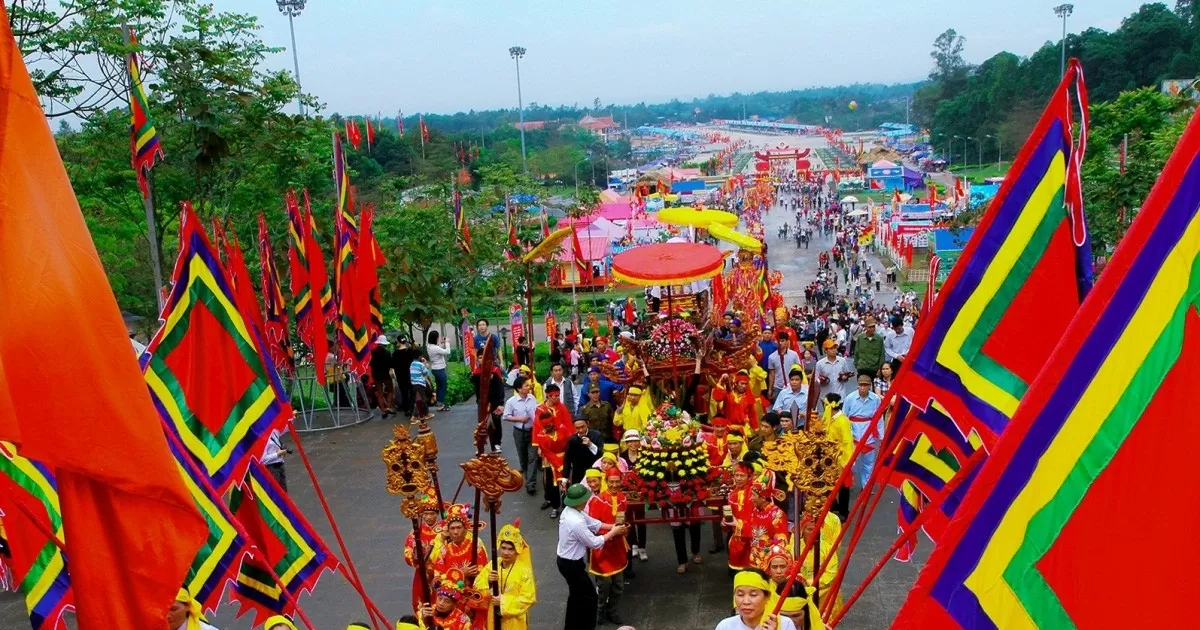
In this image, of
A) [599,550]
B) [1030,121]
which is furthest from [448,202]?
[1030,121]

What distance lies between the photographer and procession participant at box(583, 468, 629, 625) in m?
8.57

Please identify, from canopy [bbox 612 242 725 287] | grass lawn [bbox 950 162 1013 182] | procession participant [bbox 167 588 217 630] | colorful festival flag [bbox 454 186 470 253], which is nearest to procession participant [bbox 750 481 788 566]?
procession participant [bbox 167 588 217 630]

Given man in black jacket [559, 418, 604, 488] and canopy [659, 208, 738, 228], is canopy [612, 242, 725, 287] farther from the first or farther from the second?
man in black jacket [559, 418, 604, 488]

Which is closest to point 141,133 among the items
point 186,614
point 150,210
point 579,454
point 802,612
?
point 150,210

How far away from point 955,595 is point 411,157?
195 feet

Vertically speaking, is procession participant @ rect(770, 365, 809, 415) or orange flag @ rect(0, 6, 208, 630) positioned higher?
orange flag @ rect(0, 6, 208, 630)

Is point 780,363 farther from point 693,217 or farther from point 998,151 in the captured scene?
point 998,151

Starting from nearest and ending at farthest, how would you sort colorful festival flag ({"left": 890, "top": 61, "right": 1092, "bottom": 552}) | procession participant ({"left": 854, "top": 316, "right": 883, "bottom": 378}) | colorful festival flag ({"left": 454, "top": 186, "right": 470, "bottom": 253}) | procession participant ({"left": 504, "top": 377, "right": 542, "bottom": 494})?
1. colorful festival flag ({"left": 890, "top": 61, "right": 1092, "bottom": 552})
2. procession participant ({"left": 504, "top": 377, "right": 542, "bottom": 494})
3. procession participant ({"left": 854, "top": 316, "right": 883, "bottom": 378})
4. colorful festival flag ({"left": 454, "top": 186, "right": 470, "bottom": 253})

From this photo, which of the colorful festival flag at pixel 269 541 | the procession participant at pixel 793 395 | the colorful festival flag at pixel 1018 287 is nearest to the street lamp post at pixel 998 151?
the procession participant at pixel 793 395

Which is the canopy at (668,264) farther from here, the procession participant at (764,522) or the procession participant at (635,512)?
the procession participant at (764,522)

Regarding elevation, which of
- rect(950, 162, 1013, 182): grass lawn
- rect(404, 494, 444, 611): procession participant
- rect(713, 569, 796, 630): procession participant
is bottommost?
rect(950, 162, 1013, 182): grass lawn

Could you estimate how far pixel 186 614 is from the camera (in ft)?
18.3

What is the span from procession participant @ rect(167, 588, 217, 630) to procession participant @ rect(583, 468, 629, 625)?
11.3 ft

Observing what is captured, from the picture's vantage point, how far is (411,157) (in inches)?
2388
